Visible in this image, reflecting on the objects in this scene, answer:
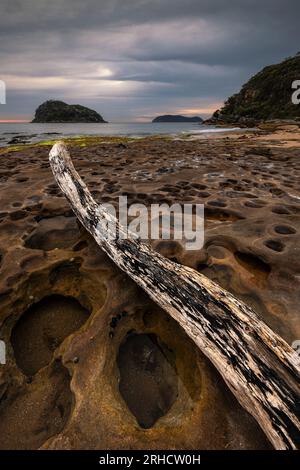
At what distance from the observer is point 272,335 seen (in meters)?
2.14

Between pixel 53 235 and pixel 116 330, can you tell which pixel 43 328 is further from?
pixel 53 235

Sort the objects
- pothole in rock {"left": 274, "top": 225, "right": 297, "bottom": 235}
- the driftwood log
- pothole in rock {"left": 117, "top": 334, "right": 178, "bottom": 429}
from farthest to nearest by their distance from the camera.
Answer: pothole in rock {"left": 274, "top": 225, "right": 297, "bottom": 235}, pothole in rock {"left": 117, "top": 334, "right": 178, "bottom": 429}, the driftwood log

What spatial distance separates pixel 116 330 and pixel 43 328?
2.85 feet

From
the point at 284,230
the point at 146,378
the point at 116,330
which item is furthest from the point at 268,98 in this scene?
the point at 146,378

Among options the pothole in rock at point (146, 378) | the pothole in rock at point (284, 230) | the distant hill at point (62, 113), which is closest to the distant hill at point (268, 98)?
the pothole in rock at point (284, 230)

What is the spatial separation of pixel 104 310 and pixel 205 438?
1.43m

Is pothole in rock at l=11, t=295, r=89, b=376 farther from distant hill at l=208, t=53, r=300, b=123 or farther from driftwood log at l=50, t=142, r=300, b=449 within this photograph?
distant hill at l=208, t=53, r=300, b=123

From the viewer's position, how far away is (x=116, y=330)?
2680 millimetres

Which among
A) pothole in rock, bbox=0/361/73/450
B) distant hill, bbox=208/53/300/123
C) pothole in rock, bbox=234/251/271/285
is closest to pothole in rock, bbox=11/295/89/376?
pothole in rock, bbox=0/361/73/450

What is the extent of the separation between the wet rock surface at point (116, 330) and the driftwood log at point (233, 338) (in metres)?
A: 0.24

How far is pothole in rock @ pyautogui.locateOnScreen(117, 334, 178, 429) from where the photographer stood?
2180mm

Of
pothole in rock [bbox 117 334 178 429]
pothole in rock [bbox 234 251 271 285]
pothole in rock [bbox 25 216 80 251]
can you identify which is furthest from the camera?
pothole in rock [bbox 25 216 80 251]

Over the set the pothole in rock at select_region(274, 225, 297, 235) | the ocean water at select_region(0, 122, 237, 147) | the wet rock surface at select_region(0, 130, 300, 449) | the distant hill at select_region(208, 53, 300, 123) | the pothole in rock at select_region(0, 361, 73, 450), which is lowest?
the pothole in rock at select_region(0, 361, 73, 450)

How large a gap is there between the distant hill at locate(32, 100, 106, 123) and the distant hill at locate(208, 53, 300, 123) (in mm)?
100556
